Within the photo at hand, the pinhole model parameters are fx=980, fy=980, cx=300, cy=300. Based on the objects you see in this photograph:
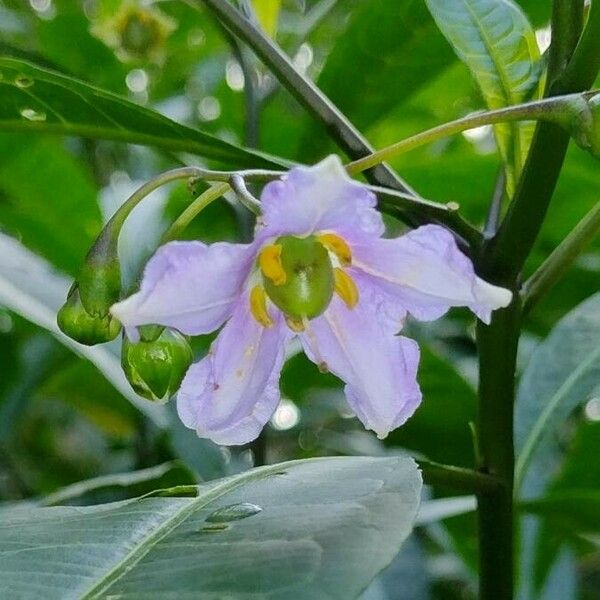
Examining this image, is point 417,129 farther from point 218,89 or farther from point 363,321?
point 363,321

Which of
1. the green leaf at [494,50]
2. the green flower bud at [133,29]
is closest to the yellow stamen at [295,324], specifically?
the green leaf at [494,50]

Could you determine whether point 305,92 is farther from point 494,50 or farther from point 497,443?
point 497,443

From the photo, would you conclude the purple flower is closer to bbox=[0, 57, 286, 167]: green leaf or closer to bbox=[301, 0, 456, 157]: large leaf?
bbox=[0, 57, 286, 167]: green leaf

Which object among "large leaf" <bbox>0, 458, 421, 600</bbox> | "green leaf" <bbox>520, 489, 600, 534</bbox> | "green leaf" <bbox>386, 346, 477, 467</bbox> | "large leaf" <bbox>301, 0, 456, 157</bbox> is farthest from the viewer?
"green leaf" <bbox>386, 346, 477, 467</bbox>

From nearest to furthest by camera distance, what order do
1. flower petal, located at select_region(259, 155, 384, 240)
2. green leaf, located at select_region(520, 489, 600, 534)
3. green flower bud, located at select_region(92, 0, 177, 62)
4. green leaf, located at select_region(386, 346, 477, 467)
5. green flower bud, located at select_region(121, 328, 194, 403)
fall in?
flower petal, located at select_region(259, 155, 384, 240) < green flower bud, located at select_region(121, 328, 194, 403) < green leaf, located at select_region(520, 489, 600, 534) < green leaf, located at select_region(386, 346, 477, 467) < green flower bud, located at select_region(92, 0, 177, 62)

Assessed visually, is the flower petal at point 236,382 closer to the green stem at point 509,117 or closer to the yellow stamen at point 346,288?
the yellow stamen at point 346,288

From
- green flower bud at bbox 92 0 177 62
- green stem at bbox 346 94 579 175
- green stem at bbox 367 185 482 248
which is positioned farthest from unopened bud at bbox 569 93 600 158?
green flower bud at bbox 92 0 177 62

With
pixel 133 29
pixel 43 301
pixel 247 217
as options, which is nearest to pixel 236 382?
pixel 43 301
